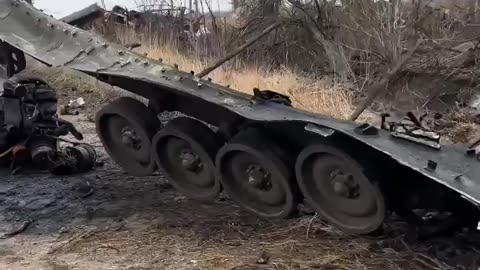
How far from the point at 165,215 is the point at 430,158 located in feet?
6.78

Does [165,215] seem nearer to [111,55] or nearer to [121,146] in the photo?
[121,146]

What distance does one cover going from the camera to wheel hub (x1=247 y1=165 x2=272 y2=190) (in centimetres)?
412

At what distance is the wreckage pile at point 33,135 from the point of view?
19.1 ft

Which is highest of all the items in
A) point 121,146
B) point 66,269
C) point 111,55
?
point 111,55

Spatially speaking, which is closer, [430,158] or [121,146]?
[430,158]

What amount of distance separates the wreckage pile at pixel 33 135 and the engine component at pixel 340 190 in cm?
278

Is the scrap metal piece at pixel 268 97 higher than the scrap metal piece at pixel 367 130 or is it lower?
higher

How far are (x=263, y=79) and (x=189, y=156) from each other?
6.80m

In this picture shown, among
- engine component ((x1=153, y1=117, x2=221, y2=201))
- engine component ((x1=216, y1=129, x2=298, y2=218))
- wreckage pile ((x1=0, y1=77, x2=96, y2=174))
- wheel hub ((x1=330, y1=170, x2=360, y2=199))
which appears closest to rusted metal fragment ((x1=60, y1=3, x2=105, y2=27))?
wreckage pile ((x1=0, y1=77, x2=96, y2=174))

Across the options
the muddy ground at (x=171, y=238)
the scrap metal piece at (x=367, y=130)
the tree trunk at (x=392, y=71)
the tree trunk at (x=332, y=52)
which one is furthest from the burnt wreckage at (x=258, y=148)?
the tree trunk at (x=332, y=52)

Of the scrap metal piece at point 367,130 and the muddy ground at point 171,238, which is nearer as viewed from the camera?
the scrap metal piece at point 367,130

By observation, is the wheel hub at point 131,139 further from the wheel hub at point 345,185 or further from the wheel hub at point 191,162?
the wheel hub at point 345,185

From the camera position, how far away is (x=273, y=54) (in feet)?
49.8

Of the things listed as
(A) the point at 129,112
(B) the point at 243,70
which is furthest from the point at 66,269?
(B) the point at 243,70
